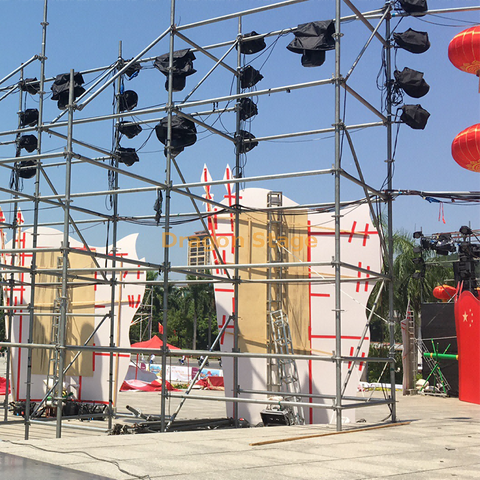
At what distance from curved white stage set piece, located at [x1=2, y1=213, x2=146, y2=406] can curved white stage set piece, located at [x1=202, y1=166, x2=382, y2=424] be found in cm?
284

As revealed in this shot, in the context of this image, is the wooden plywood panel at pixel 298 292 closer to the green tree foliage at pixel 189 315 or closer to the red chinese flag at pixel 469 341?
the red chinese flag at pixel 469 341

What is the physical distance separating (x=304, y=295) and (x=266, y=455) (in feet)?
25.0

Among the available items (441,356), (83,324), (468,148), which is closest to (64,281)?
(83,324)

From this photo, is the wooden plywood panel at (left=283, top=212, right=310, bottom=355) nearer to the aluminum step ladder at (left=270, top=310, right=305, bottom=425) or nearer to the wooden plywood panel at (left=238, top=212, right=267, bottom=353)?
the aluminum step ladder at (left=270, top=310, right=305, bottom=425)

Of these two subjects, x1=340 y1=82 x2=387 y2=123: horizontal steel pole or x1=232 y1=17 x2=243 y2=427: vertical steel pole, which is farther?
x1=232 y1=17 x2=243 y2=427: vertical steel pole

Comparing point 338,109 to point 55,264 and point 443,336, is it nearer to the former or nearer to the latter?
point 55,264

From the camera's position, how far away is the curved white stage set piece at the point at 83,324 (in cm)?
1600

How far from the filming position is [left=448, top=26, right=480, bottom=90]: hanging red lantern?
1213 cm

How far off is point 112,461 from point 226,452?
1263 millimetres

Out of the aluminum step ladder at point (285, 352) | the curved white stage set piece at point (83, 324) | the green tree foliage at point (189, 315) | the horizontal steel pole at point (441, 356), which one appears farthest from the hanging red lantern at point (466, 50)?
the green tree foliage at point (189, 315)

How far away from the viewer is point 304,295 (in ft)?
46.4

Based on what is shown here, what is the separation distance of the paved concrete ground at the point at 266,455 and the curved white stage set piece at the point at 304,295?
15.8ft

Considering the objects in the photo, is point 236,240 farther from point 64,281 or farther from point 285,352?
point 64,281

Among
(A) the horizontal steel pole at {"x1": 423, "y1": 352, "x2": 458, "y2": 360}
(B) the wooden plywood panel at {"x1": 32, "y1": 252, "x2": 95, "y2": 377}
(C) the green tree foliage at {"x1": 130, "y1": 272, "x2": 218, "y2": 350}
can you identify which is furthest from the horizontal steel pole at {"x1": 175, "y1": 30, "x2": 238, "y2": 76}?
(C) the green tree foliage at {"x1": 130, "y1": 272, "x2": 218, "y2": 350}
